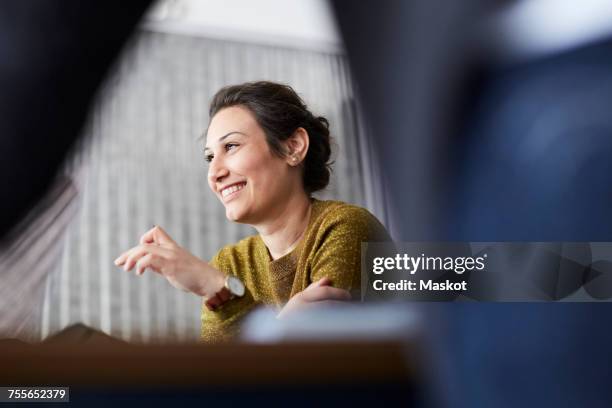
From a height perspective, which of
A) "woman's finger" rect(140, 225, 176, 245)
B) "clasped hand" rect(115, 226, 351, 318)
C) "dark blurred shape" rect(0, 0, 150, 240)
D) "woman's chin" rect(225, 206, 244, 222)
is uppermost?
"dark blurred shape" rect(0, 0, 150, 240)

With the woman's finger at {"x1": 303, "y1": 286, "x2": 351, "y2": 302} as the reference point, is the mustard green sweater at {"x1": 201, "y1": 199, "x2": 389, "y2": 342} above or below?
above

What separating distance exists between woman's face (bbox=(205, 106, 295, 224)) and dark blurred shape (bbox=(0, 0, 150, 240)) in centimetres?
26

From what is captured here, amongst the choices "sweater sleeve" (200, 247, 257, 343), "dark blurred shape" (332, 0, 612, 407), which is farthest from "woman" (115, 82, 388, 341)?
"dark blurred shape" (332, 0, 612, 407)

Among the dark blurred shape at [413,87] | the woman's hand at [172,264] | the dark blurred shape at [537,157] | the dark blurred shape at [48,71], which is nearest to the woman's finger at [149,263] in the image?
the woman's hand at [172,264]

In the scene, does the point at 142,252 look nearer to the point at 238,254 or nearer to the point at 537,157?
the point at 238,254

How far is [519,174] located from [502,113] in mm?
119

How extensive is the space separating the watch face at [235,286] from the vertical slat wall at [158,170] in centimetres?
6

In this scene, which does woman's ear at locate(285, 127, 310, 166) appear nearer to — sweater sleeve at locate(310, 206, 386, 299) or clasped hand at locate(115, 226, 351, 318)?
sweater sleeve at locate(310, 206, 386, 299)

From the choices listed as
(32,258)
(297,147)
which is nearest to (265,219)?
(297,147)

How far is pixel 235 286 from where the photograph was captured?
1.39 meters

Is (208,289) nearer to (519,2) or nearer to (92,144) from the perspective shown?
(92,144)

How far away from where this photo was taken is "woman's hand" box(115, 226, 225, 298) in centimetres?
139

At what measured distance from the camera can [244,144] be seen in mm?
1414

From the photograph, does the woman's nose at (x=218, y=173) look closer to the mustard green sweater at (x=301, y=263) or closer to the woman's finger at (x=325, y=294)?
the mustard green sweater at (x=301, y=263)
